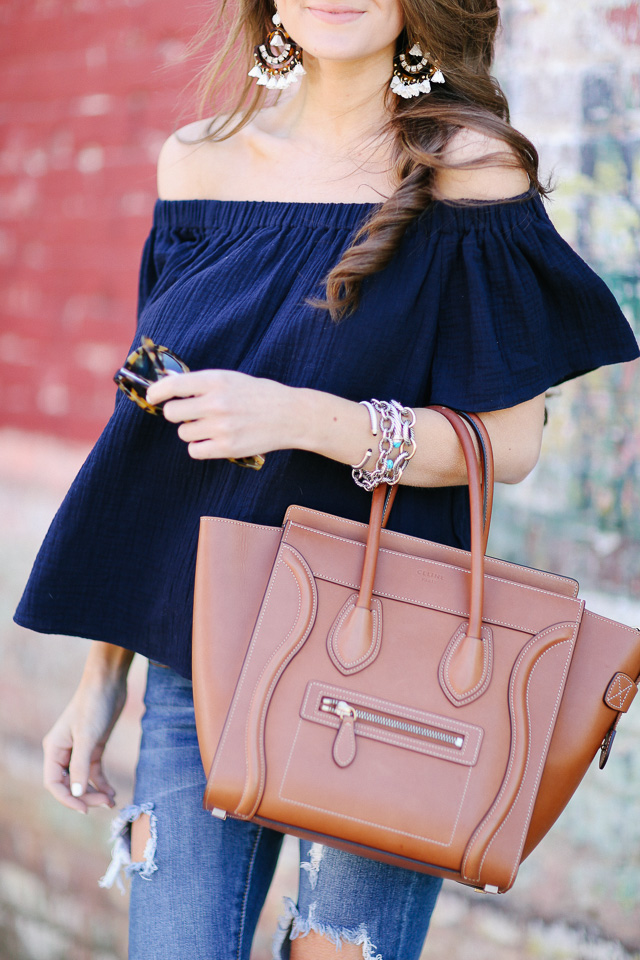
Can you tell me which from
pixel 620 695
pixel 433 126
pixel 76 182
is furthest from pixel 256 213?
pixel 76 182

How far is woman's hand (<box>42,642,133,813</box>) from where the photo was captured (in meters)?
1.61

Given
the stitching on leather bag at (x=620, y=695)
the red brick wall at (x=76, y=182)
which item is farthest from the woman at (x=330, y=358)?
the red brick wall at (x=76, y=182)

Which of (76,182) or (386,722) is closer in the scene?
(386,722)

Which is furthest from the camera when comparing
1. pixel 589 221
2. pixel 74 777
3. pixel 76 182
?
pixel 76 182

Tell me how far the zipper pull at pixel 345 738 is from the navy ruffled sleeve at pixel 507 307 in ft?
1.59

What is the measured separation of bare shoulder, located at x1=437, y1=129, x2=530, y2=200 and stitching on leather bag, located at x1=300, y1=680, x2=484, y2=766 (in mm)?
776

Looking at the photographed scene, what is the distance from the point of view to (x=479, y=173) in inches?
52.7

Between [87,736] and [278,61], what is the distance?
4.40 feet

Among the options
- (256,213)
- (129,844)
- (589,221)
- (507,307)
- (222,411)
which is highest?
(589,221)

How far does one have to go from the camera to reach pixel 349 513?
1373mm

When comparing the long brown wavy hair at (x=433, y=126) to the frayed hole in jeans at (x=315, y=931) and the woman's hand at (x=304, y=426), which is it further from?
the frayed hole in jeans at (x=315, y=931)

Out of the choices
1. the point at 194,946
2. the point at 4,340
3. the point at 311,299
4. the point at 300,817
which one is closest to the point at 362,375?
the point at 311,299

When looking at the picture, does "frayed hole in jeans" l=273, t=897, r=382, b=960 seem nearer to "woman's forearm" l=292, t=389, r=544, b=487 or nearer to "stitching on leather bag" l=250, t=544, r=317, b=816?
→ "stitching on leather bag" l=250, t=544, r=317, b=816

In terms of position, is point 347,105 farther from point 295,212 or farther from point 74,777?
point 74,777
